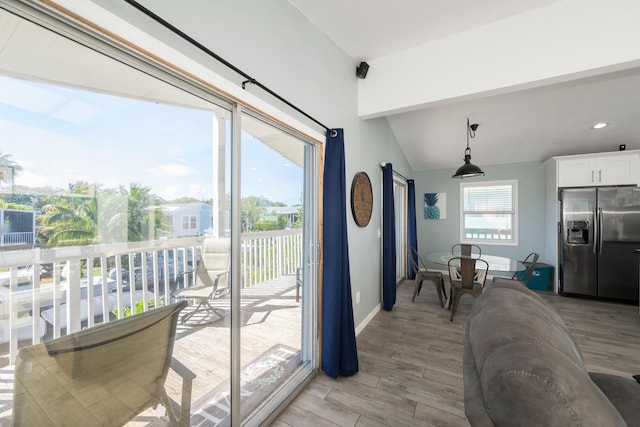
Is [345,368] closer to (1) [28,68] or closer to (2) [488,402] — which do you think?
(2) [488,402]

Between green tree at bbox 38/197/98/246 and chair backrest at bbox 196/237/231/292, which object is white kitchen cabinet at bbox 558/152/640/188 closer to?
chair backrest at bbox 196/237/231/292

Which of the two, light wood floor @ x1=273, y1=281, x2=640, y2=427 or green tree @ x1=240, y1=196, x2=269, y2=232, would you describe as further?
light wood floor @ x1=273, y1=281, x2=640, y2=427

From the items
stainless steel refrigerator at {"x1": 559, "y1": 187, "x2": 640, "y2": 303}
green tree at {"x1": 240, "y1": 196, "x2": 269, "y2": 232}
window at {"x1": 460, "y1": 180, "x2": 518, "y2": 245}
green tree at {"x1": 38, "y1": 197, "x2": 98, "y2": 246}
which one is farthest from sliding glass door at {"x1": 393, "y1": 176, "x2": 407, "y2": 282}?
green tree at {"x1": 38, "y1": 197, "x2": 98, "y2": 246}

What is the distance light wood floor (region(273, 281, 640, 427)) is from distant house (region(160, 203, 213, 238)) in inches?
55.1

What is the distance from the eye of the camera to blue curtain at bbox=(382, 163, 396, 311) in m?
3.54

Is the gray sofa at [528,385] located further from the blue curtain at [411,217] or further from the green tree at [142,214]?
the blue curtain at [411,217]

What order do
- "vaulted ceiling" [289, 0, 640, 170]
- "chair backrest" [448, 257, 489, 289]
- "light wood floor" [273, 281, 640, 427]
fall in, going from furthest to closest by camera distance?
"chair backrest" [448, 257, 489, 289]
"vaulted ceiling" [289, 0, 640, 170]
"light wood floor" [273, 281, 640, 427]

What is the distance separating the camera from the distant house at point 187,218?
117 cm

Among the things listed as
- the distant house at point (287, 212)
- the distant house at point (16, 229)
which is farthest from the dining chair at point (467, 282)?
the distant house at point (16, 229)

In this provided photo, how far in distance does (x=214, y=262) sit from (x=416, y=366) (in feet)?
6.66

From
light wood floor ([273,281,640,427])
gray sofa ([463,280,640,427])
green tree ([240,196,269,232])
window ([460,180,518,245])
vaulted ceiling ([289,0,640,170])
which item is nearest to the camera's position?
gray sofa ([463,280,640,427])

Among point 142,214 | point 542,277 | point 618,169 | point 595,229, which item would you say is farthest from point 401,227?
point 142,214

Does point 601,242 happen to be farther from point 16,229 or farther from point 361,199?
point 16,229

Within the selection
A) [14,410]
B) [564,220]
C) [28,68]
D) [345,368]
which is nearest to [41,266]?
[14,410]
